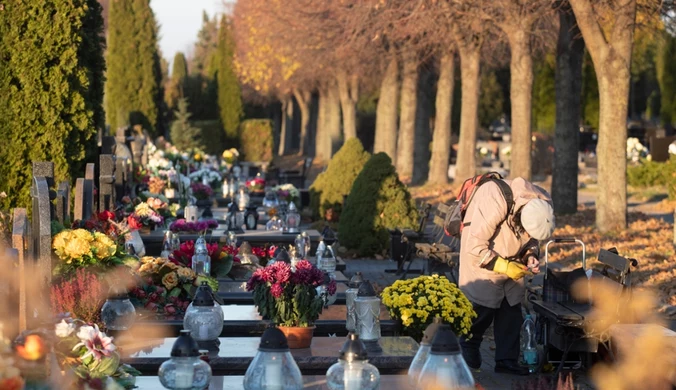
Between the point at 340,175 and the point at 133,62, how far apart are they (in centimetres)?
2144

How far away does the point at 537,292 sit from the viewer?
11.8m

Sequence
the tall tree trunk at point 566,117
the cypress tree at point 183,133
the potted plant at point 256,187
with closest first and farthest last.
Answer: the tall tree trunk at point 566,117 → the potted plant at point 256,187 → the cypress tree at point 183,133

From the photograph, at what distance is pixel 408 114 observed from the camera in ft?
129

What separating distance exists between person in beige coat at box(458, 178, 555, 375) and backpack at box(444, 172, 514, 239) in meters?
0.03

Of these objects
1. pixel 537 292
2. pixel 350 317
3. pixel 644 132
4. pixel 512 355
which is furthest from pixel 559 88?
pixel 644 132

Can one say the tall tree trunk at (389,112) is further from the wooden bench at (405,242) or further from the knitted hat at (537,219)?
the knitted hat at (537,219)

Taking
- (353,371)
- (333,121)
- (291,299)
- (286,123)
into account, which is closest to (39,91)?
(291,299)

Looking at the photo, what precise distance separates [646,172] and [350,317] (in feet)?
94.9

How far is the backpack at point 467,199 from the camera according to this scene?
32.3 ft

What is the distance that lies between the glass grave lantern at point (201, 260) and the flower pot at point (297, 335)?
323cm

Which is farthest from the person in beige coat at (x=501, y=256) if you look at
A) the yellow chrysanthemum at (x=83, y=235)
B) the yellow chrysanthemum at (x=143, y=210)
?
the yellow chrysanthemum at (x=143, y=210)

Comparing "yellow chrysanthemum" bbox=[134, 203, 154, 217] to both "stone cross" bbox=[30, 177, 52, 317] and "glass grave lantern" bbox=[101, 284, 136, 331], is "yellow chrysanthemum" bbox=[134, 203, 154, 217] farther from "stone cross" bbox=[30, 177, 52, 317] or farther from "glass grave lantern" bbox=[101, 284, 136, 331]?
"glass grave lantern" bbox=[101, 284, 136, 331]

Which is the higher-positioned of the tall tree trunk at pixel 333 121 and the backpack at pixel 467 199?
the tall tree trunk at pixel 333 121

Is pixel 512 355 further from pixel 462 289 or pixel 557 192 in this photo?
pixel 557 192
